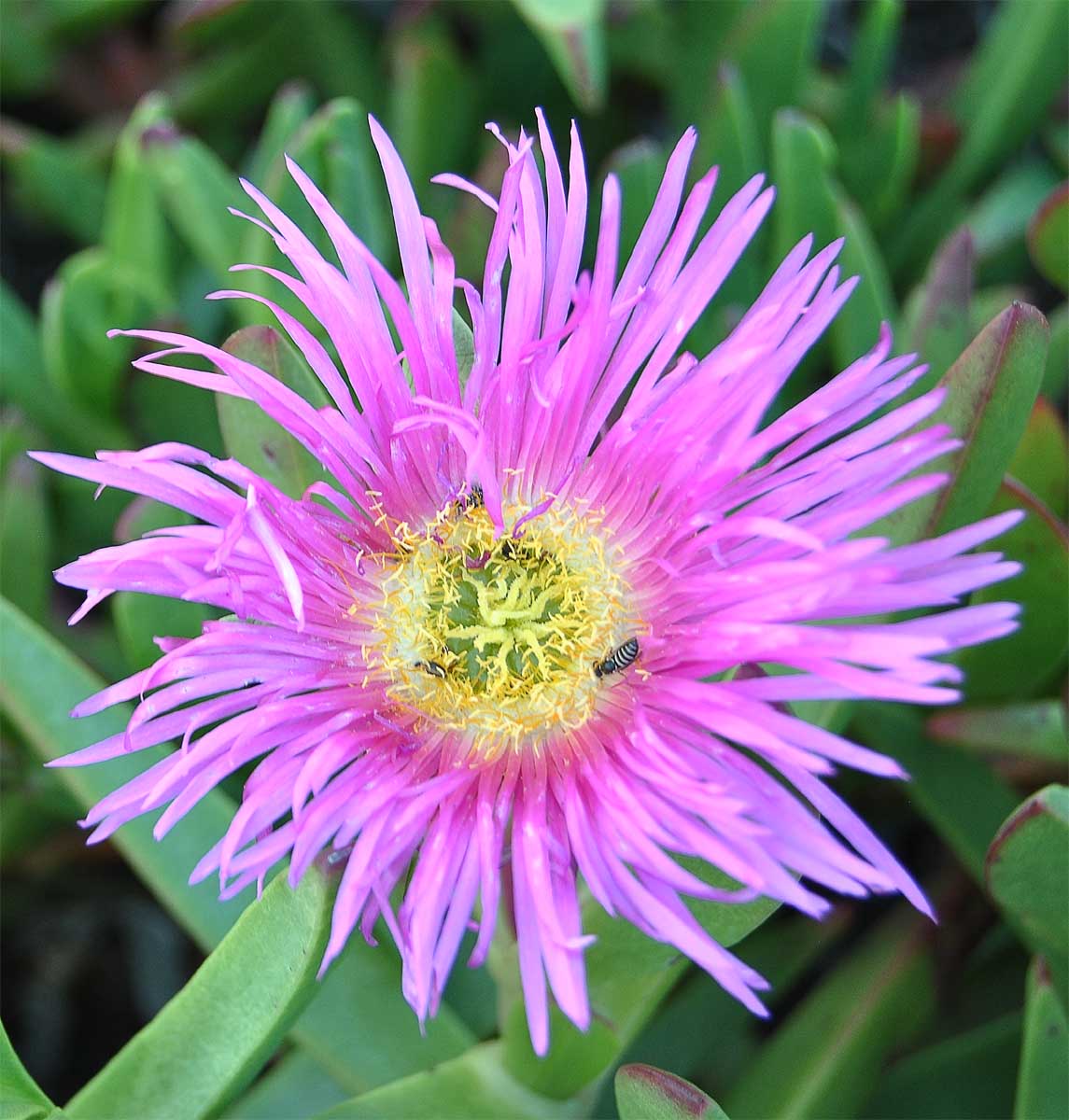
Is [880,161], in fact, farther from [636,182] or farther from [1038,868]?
[1038,868]

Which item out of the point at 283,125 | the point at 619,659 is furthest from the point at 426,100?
the point at 619,659

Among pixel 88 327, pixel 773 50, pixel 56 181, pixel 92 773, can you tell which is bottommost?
pixel 92 773

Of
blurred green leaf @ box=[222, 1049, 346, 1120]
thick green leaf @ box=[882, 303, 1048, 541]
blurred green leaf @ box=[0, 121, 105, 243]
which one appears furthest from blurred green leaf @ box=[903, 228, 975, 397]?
blurred green leaf @ box=[0, 121, 105, 243]

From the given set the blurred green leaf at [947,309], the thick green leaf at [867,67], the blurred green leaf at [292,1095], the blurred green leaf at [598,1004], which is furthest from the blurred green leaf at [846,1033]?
the thick green leaf at [867,67]

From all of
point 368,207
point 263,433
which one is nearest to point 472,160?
point 368,207

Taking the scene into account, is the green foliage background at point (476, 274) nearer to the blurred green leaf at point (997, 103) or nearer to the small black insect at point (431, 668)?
the blurred green leaf at point (997, 103)

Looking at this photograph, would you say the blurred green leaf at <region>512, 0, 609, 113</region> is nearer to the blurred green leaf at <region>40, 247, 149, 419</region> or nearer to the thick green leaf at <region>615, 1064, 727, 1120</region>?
the blurred green leaf at <region>40, 247, 149, 419</region>

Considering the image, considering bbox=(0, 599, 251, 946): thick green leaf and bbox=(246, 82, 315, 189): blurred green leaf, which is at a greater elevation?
bbox=(246, 82, 315, 189): blurred green leaf
